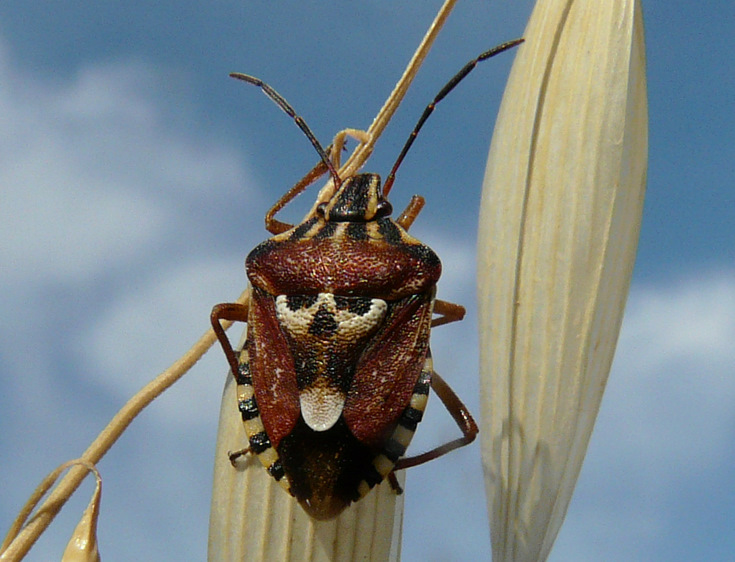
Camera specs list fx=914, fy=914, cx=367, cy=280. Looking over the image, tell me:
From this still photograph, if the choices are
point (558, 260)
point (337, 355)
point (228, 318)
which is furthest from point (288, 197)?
point (558, 260)

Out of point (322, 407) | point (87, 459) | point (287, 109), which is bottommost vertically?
point (87, 459)

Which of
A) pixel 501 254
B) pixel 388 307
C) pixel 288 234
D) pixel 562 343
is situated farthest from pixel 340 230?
pixel 562 343

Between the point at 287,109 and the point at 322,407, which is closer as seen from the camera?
the point at 322,407

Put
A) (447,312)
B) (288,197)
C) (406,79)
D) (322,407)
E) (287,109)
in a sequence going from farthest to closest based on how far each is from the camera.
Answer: (287,109)
(288,197)
(447,312)
(406,79)
(322,407)

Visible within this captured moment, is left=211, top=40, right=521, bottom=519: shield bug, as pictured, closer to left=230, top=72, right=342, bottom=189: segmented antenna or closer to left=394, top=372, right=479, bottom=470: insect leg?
left=394, top=372, right=479, bottom=470: insect leg

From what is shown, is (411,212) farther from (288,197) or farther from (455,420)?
(455,420)

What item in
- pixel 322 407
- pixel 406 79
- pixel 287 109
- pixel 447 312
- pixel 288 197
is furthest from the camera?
pixel 287 109

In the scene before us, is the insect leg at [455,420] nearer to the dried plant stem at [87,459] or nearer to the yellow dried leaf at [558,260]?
the yellow dried leaf at [558,260]

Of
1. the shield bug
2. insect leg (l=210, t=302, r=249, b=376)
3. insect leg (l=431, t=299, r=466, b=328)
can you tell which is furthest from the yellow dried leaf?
insect leg (l=210, t=302, r=249, b=376)
